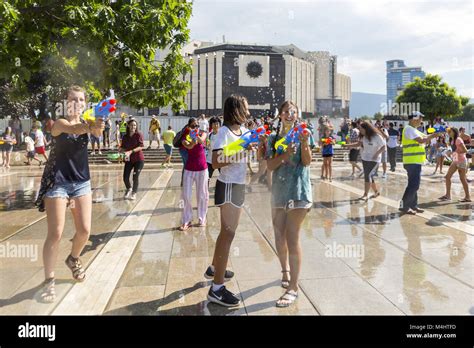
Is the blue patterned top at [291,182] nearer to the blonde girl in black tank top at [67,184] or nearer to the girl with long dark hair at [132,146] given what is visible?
the blonde girl in black tank top at [67,184]

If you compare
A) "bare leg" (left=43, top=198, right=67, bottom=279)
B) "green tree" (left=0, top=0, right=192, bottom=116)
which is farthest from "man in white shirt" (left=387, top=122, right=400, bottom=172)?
"bare leg" (left=43, top=198, right=67, bottom=279)

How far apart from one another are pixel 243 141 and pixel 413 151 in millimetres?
5231

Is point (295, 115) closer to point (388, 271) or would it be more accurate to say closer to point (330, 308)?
point (330, 308)

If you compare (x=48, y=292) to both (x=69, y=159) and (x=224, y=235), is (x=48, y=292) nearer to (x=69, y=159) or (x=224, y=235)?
(x=69, y=159)

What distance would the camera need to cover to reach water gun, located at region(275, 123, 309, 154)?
11.7 ft

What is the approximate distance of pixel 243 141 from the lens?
3.56m

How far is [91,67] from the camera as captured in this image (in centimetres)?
915

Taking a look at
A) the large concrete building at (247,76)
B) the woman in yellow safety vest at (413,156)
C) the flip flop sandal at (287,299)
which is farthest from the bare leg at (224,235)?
the large concrete building at (247,76)

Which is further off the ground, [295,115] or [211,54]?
[211,54]

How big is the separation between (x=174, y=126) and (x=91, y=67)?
90.8 feet

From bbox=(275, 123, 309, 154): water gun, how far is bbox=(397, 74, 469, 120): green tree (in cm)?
6027

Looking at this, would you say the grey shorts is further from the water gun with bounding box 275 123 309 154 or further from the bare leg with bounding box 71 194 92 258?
the bare leg with bounding box 71 194 92 258
